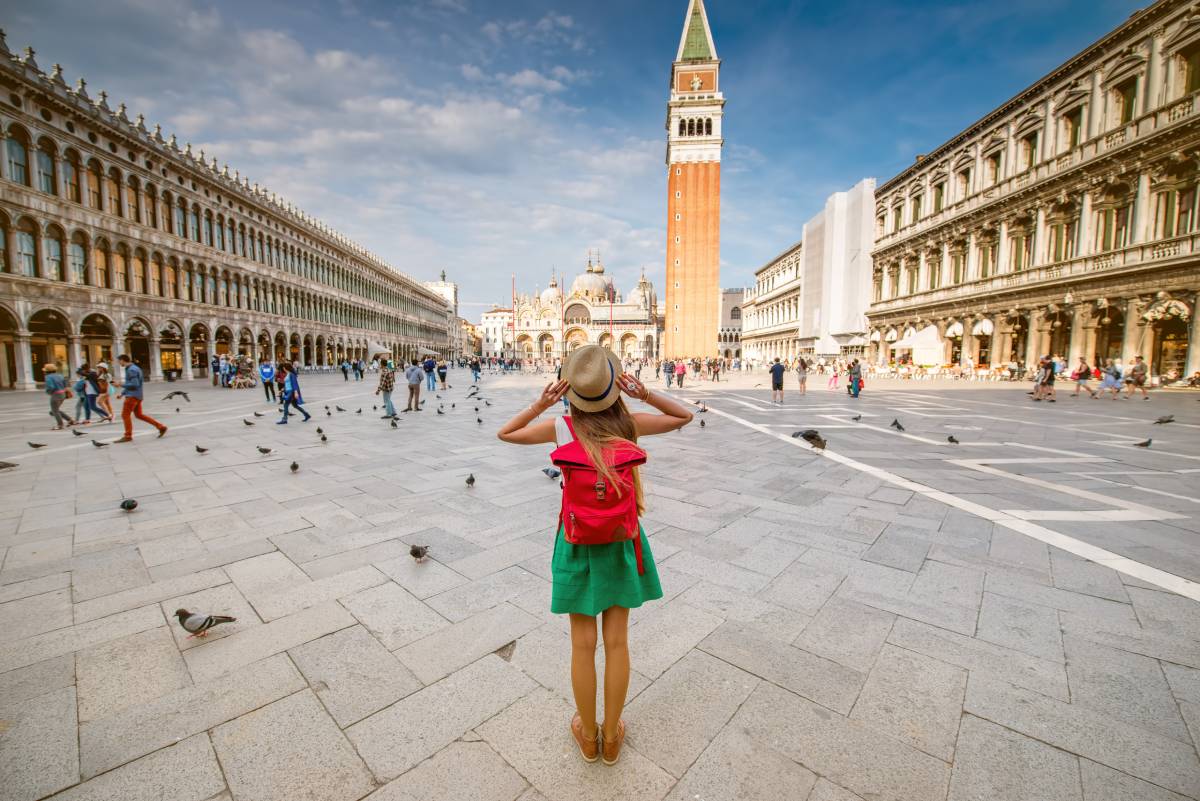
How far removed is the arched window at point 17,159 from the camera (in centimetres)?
1903

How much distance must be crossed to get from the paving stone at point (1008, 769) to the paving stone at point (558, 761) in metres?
1.11

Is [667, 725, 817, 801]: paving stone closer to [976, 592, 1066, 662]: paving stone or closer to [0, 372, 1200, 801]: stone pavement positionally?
[0, 372, 1200, 801]: stone pavement

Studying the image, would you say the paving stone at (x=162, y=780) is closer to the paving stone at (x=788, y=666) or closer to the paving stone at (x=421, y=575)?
the paving stone at (x=421, y=575)

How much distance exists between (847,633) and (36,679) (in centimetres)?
416

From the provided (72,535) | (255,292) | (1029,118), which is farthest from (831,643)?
(255,292)

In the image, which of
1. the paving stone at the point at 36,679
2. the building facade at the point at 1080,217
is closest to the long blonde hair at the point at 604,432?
the paving stone at the point at 36,679

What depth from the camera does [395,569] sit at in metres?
3.49

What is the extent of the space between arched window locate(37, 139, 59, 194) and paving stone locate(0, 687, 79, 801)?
29637 mm

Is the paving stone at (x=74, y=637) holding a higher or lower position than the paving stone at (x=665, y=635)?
lower

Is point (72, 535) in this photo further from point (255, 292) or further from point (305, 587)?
point (255, 292)

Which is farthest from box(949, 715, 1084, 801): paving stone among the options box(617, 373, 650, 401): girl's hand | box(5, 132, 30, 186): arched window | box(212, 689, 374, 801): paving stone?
box(5, 132, 30, 186): arched window

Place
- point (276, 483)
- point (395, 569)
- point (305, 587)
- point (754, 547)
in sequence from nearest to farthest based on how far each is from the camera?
point (305, 587) < point (395, 569) < point (754, 547) < point (276, 483)

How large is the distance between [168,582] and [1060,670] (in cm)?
533

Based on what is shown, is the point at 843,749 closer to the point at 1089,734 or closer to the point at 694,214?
the point at 1089,734
